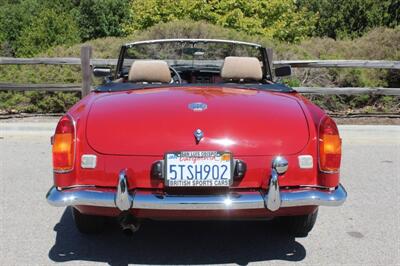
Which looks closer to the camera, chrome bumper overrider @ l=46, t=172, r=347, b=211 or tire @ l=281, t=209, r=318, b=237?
chrome bumper overrider @ l=46, t=172, r=347, b=211

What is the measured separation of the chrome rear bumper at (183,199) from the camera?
361 centimetres

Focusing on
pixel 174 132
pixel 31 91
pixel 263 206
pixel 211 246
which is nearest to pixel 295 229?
pixel 211 246

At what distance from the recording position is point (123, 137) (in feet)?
12.5

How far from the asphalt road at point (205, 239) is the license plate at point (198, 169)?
2.13 ft

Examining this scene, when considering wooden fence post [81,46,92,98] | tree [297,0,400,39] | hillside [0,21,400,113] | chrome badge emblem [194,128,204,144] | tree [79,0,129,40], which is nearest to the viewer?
chrome badge emblem [194,128,204,144]

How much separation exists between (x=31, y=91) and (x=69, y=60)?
1.33 m

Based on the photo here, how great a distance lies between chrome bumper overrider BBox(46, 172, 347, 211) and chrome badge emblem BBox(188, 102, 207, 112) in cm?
60

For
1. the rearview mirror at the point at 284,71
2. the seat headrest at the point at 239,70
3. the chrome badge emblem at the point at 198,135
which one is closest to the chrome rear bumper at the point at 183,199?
the chrome badge emblem at the point at 198,135

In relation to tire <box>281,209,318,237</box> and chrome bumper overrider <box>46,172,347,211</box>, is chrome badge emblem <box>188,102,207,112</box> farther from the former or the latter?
tire <box>281,209,318,237</box>

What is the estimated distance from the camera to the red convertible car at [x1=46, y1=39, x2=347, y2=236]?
3.67 metres

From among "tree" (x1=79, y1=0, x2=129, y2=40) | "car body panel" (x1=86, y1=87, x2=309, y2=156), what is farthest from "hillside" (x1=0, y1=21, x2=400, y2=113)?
"tree" (x1=79, y1=0, x2=129, y2=40)

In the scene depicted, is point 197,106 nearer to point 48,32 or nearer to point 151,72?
point 151,72

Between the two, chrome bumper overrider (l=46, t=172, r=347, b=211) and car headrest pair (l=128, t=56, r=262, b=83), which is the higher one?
car headrest pair (l=128, t=56, r=262, b=83)

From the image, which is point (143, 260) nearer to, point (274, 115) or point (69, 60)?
point (274, 115)
